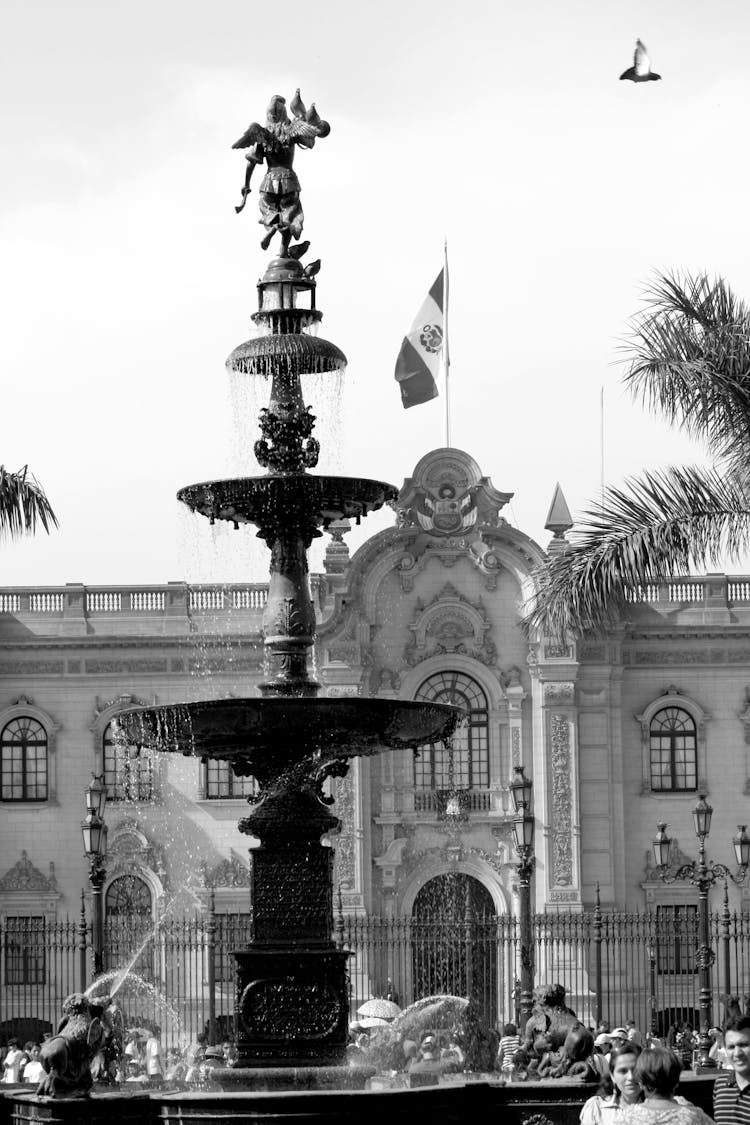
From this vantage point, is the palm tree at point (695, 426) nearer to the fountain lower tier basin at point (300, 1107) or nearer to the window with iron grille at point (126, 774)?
the fountain lower tier basin at point (300, 1107)

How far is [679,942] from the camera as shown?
137ft

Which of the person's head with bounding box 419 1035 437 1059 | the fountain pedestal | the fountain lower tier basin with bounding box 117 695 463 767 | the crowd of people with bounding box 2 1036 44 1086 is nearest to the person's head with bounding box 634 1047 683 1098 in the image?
the fountain lower tier basin with bounding box 117 695 463 767

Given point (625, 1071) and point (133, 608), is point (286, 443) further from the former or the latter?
point (133, 608)

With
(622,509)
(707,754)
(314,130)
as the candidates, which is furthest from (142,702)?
(314,130)

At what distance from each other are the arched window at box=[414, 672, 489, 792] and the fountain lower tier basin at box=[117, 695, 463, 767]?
26.2 meters

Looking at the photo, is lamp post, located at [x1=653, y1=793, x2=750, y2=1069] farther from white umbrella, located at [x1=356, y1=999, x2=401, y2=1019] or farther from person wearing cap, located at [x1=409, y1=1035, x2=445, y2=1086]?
person wearing cap, located at [x1=409, y1=1035, x2=445, y2=1086]

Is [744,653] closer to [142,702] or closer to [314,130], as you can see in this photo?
[142,702]

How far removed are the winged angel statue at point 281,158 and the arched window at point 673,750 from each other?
2769 cm

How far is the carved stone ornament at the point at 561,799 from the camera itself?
1656 inches

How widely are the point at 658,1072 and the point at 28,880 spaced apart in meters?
35.1

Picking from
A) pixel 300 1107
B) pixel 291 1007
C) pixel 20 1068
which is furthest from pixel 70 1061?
pixel 20 1068

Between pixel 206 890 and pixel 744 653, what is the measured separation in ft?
36.7

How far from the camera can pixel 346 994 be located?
16156mm

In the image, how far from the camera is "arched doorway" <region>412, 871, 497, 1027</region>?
40.4 metres
